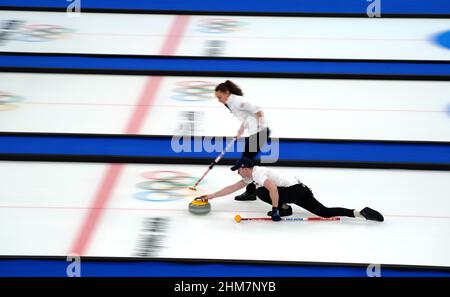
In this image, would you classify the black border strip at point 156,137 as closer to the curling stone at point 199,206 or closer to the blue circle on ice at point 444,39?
the curling stone at point 199,206

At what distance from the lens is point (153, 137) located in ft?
24.8

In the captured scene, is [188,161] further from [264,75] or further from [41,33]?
[41,33]

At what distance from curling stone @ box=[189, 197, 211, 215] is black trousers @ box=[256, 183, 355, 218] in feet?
1.69

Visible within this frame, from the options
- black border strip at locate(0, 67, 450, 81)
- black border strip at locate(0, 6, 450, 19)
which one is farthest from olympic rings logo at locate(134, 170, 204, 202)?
black border strip at locate(0, 6, 450, 19)

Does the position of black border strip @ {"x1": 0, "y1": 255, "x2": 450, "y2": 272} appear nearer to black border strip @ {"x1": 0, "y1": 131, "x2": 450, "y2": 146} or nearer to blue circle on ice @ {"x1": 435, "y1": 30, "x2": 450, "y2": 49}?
black border strip @ {"x1": 0, "y1": 131, "x2": 450, "y2": 146}

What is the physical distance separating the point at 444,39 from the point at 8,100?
4736mm

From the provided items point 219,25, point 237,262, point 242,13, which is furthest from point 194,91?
point 237,262

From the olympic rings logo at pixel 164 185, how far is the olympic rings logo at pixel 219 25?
3.35 metres

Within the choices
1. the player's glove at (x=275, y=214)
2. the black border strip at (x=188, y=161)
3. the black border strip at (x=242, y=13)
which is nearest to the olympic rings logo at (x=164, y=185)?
the black border strip at (x=188, y=161)

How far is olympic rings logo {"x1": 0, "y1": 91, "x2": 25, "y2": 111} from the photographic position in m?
8.17

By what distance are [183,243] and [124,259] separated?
1.40ft

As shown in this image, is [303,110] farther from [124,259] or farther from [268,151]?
[124,259]

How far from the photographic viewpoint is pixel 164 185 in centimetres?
678

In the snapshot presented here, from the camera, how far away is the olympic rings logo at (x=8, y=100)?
817cm
